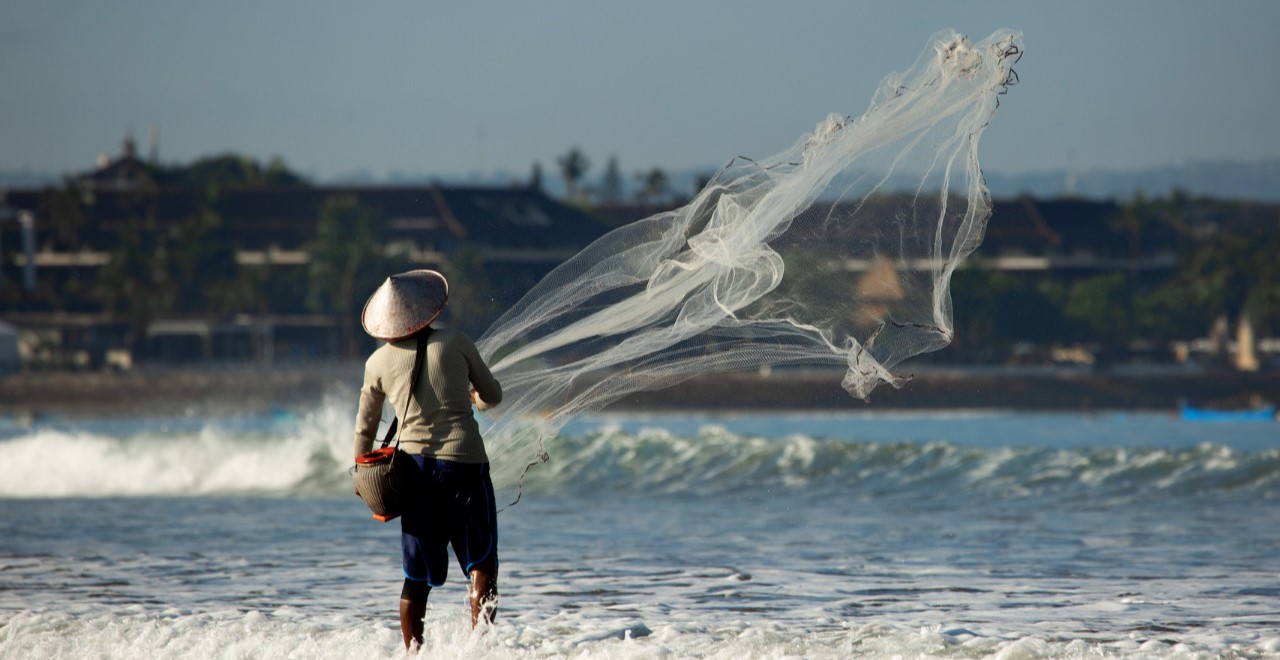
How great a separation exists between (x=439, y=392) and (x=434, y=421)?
0.42ft

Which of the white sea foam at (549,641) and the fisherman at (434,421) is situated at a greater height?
the fisherman at (434,421)

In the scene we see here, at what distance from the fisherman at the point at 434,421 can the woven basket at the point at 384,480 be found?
0.19 feet

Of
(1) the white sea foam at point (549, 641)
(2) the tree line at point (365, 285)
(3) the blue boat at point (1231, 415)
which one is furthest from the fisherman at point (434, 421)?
(2) the tree line at point (365, 285)

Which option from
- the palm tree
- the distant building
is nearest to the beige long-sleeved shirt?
the distant building

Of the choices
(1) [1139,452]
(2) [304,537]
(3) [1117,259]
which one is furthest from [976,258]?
(2) [304,537]

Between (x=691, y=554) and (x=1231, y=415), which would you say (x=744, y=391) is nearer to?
(x=1231, y=415)

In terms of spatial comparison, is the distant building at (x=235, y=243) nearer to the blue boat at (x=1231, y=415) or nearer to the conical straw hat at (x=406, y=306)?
the blue boat at (x=1231, y=415)

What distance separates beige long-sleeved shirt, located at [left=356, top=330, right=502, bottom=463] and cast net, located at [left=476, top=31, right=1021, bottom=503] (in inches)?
59.3

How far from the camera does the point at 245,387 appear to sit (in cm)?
6706

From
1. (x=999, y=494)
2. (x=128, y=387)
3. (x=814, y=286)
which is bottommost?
(x=128, y=387)

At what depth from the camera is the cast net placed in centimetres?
783

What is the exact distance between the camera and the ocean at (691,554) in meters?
7.31

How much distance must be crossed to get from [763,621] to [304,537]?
561cm

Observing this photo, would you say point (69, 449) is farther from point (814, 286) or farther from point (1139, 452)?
point (814, 286)
